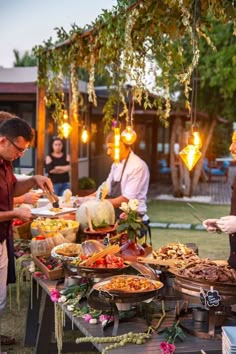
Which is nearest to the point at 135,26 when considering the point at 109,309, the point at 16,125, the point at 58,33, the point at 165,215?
the point at 16,125

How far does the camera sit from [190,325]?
3.20 metres

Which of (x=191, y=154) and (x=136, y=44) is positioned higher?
(x=136, y=44)

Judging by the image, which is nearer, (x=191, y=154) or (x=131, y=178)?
(x=191, y=154)

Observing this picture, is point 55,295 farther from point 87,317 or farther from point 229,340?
point 229,340

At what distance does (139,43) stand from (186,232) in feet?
20.7

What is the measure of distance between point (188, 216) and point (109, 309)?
1043cm

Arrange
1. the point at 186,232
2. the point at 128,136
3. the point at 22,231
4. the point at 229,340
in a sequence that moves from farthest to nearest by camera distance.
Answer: the point at 186,232
the point at 128,136
the point at 22,231
the point at 229,340

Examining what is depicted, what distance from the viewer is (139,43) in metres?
5.66

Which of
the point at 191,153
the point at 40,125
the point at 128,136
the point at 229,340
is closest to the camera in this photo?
the point at 229,340

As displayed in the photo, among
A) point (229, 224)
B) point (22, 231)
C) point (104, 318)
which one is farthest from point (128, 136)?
point (104, 318)

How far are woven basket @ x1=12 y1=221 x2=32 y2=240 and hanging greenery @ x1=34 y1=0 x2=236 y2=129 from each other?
73.2 inches

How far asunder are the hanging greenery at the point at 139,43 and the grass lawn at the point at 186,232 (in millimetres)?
3144

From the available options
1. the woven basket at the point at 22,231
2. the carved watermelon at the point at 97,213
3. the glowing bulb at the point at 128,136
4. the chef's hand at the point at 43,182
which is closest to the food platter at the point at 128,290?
the chef's hand at the point at 43,182

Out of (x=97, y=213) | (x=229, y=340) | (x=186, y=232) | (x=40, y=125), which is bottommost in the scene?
(x=186, y=232)
